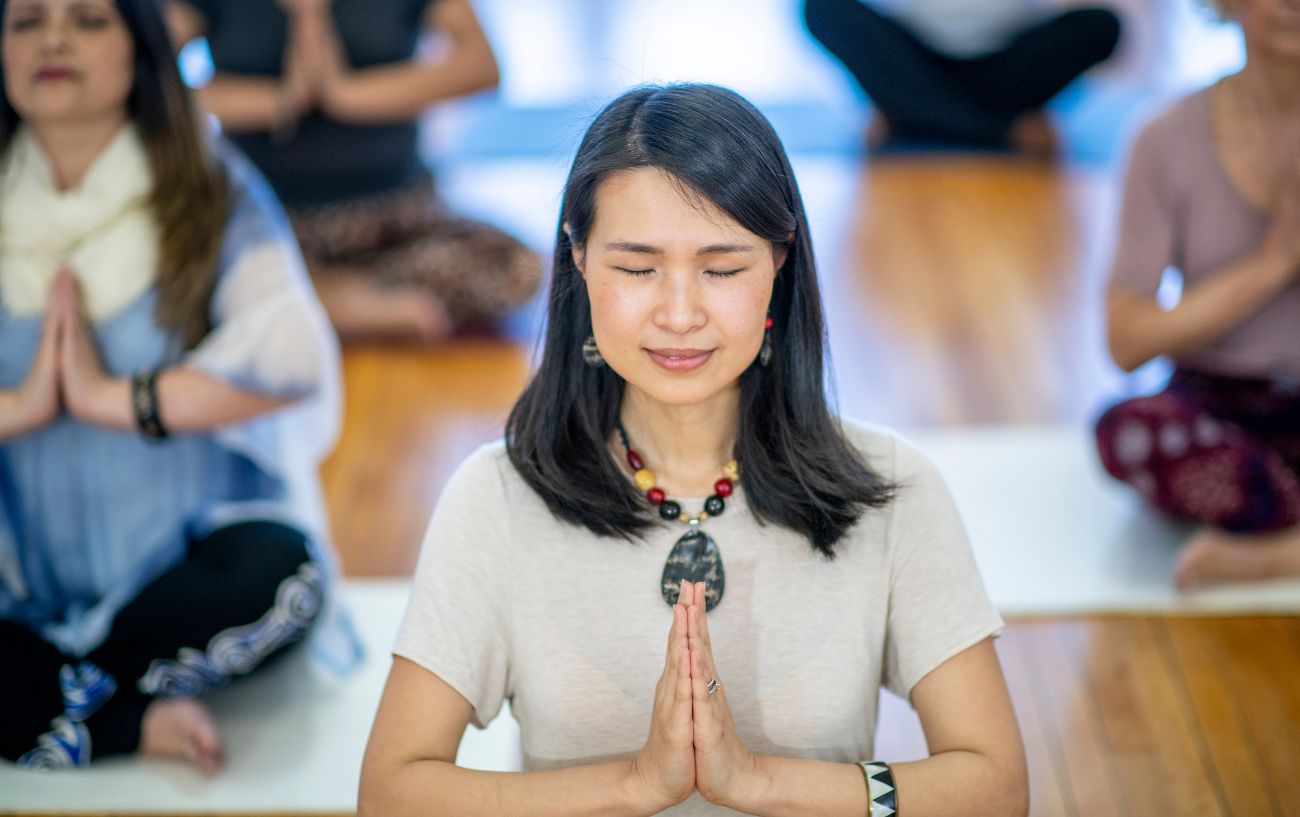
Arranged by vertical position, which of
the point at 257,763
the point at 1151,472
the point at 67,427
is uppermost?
the point at 67,427

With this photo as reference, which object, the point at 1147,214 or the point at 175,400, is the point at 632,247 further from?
the point at 1147,214

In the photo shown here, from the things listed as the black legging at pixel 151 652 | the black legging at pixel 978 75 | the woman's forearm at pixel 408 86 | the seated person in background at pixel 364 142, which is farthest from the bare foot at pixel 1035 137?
the black legging at pixel 151 652

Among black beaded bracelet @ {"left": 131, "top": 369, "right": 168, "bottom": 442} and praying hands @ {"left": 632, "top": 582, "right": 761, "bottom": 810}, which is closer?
praying hands @ {"left": 632, "top": 582, "right": 761, "bottom": 810}

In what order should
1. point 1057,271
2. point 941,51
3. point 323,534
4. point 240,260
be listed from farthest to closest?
point 1057,271
point 941,51
point 323,534
point 240,260

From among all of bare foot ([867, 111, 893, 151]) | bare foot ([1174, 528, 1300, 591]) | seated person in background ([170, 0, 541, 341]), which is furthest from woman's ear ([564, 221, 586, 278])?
bare foot ([867, 111, 893, 151])

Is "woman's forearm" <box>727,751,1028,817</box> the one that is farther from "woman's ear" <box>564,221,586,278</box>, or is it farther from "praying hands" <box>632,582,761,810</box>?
"woman's ear" <box>564,221,586,278</box>

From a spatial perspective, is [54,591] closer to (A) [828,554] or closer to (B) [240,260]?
(B) [240,260]

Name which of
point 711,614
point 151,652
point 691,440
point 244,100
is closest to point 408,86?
point 244,100

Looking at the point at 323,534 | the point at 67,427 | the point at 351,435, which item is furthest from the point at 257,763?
the point at 351,435

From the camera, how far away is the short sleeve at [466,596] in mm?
1553

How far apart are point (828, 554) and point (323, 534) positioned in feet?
3.66

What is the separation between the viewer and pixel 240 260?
2242 mm

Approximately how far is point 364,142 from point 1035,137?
1878 millimetres

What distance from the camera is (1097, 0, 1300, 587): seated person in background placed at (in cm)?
248
